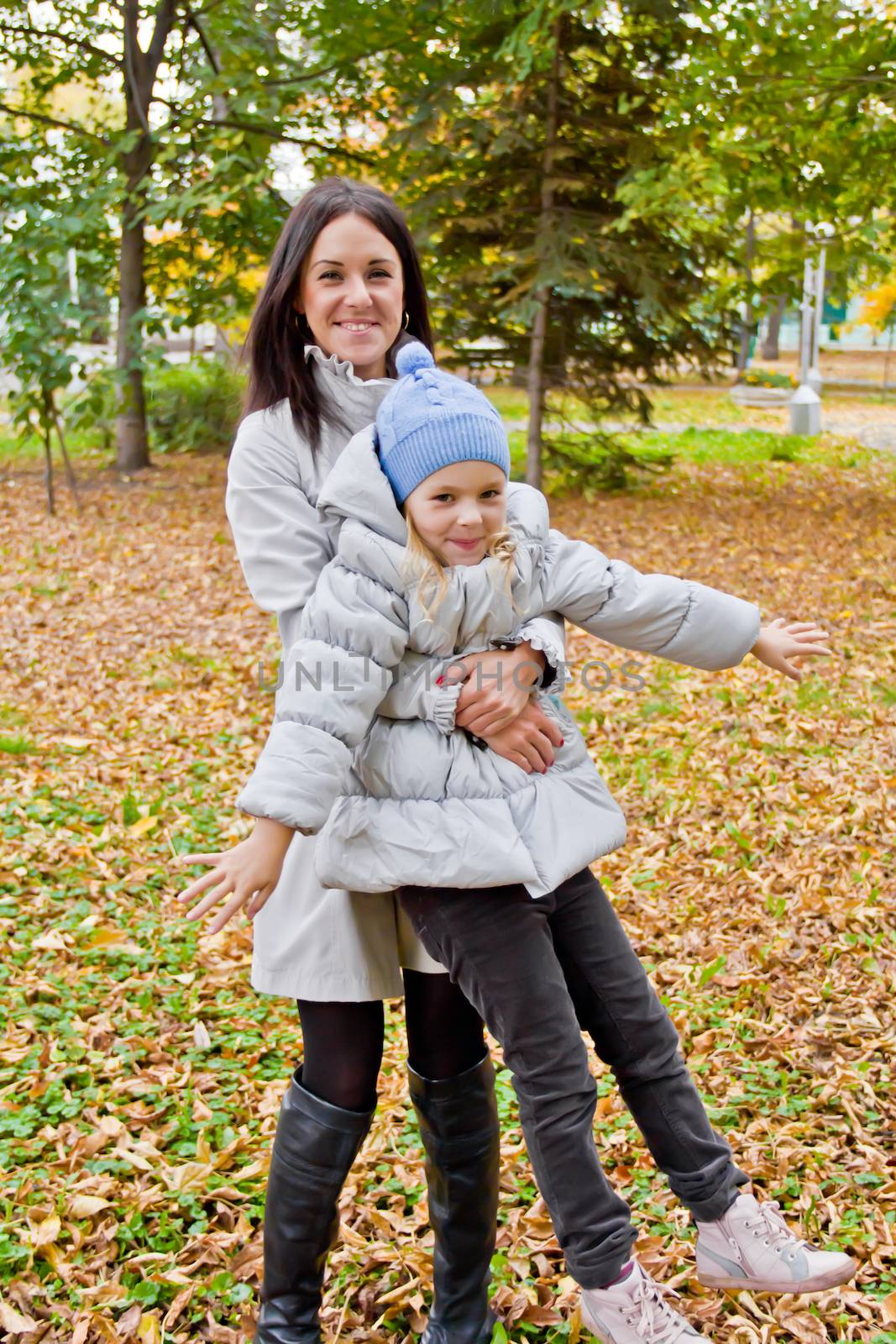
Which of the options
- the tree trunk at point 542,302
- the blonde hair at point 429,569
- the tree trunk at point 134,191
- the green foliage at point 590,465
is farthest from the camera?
the green foliage at point 590,465

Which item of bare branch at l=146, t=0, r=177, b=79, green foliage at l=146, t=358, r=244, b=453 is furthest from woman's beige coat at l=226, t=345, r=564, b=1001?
green foliage at l=146, t=358, r=244, b=453

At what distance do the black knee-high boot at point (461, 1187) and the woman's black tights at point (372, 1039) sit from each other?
47mm

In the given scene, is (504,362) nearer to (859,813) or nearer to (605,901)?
(859,813)

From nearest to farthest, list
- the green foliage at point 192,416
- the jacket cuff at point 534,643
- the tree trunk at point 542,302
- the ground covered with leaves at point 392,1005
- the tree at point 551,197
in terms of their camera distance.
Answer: the jacket cuff at point 534,643 < the ground covered with leaves at point 392,1005 < the tree at point 551,197 < the tree trunk at point 542,302 < the green foliage at point 192,416

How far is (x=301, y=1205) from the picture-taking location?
2217 mm

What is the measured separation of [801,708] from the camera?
5969 millimetres

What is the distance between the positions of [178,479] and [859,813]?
913cm

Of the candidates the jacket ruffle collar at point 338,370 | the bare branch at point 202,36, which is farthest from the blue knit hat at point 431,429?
the bare branch at point 202,36

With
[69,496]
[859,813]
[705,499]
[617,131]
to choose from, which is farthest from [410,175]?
[859,813]

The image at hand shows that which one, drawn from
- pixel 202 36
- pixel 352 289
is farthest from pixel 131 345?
pixel 352 289

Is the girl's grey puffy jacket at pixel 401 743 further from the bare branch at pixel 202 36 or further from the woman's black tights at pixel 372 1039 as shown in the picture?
the bare branch at pixel 202 36

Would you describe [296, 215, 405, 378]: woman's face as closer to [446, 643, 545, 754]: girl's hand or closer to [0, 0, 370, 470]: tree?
[446, 643, 545, 754]: girl's hand

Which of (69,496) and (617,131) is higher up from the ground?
(617,131)

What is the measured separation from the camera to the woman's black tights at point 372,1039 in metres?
2.18
